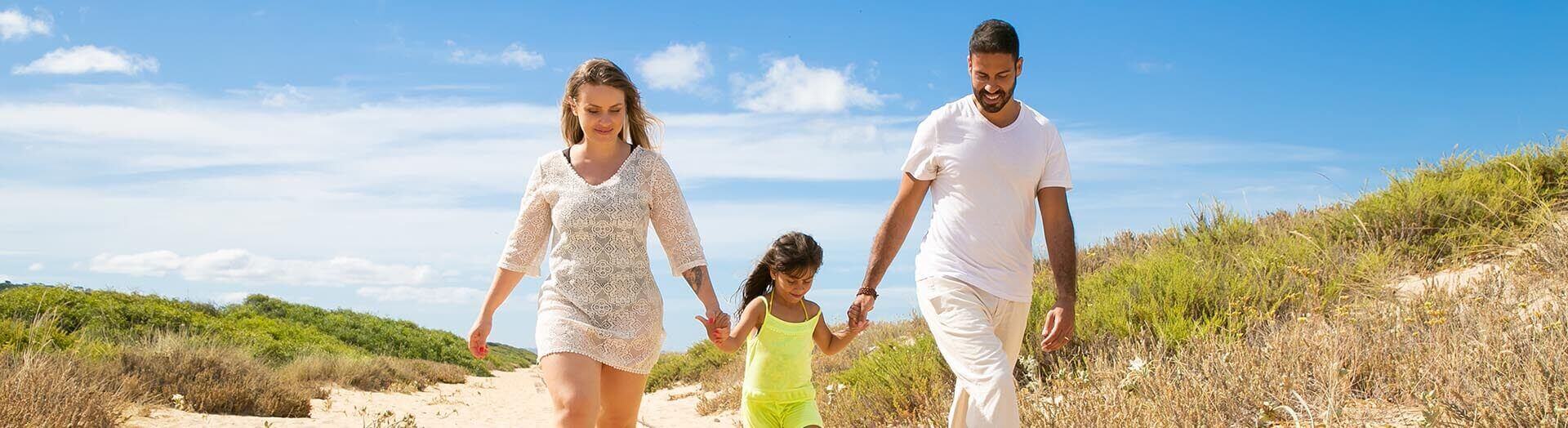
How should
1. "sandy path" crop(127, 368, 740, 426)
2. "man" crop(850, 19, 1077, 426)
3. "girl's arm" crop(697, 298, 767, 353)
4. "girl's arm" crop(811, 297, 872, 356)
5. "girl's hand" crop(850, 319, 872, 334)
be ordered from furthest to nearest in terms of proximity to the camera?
"sandy path" crop(127, 368, 740, 426) → "girl's arm" crop(811, 297, 872, 356) → "girl's arm" crop(697, 298, 767, 353) → "girl's hand" crop(850, 319, 872, 334) → "man" crop(850, 19, 1077, 426)

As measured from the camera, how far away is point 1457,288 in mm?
7656

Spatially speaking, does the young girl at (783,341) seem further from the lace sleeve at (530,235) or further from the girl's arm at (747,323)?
the lace sleeve at (530,235)

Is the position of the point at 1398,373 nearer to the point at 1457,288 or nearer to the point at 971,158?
the point at 1457,288

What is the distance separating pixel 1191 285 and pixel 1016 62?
471 cm

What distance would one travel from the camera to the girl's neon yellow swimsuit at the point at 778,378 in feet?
15.9

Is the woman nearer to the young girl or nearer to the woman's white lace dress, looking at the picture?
the woman's white lace dress

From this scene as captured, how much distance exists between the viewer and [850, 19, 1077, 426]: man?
426 cm

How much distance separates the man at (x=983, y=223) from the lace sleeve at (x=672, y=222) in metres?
0.76

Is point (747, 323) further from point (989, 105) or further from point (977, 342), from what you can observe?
point (989, 105)

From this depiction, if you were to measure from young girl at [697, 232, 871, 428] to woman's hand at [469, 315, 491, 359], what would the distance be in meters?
1.09

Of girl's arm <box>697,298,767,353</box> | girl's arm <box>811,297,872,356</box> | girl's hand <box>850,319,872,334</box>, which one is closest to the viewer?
girl's hand <box>850,319,872,334</box>

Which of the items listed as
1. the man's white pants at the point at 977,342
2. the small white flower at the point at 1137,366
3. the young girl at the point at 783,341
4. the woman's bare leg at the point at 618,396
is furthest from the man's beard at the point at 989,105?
the small white flower at the point at 1137,366

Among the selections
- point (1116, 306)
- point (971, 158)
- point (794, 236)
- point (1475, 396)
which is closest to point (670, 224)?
point (794, 236)

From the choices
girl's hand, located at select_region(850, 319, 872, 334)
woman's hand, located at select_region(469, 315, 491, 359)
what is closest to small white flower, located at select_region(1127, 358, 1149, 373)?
girl's hand, located at select_region(850, 319, 872, 334)
